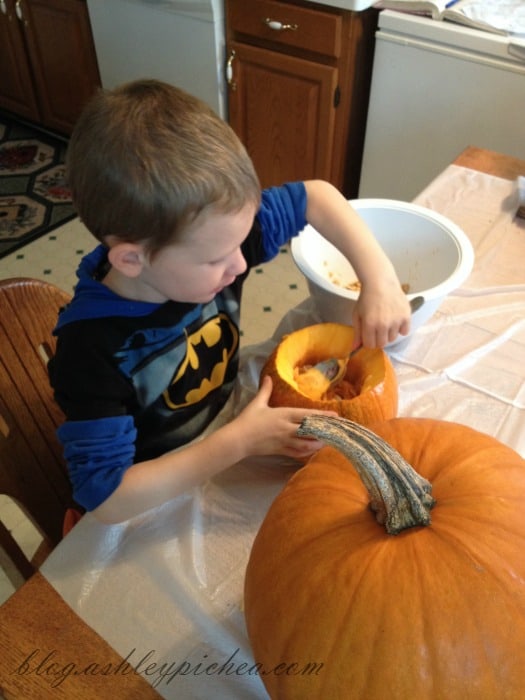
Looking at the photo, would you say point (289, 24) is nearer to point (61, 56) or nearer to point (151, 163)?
point (61, 56)

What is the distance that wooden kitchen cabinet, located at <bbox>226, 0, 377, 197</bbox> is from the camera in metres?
1.60

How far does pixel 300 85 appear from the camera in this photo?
5.69 ft

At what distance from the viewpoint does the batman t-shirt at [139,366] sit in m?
0.56

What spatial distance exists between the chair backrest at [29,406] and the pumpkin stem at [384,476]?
0.45 meters

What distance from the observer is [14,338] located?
2.39 feet

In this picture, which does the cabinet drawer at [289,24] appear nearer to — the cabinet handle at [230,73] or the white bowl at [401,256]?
the cabinet handle at [230,73]

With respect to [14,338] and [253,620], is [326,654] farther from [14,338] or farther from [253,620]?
[14,338]

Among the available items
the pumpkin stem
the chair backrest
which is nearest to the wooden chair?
the chair backrest

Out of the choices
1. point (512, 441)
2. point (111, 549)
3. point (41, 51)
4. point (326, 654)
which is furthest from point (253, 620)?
point (41, 51)

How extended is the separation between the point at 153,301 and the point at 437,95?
1.28 m

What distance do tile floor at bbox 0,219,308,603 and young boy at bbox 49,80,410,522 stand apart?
1.08 m

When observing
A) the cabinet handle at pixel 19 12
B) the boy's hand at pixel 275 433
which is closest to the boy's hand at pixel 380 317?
the boy's hand at pixel 275 433

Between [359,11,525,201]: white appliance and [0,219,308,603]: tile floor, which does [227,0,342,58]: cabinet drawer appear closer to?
[359,11,525,201]: white appliance

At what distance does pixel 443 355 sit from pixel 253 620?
1.40 ft
